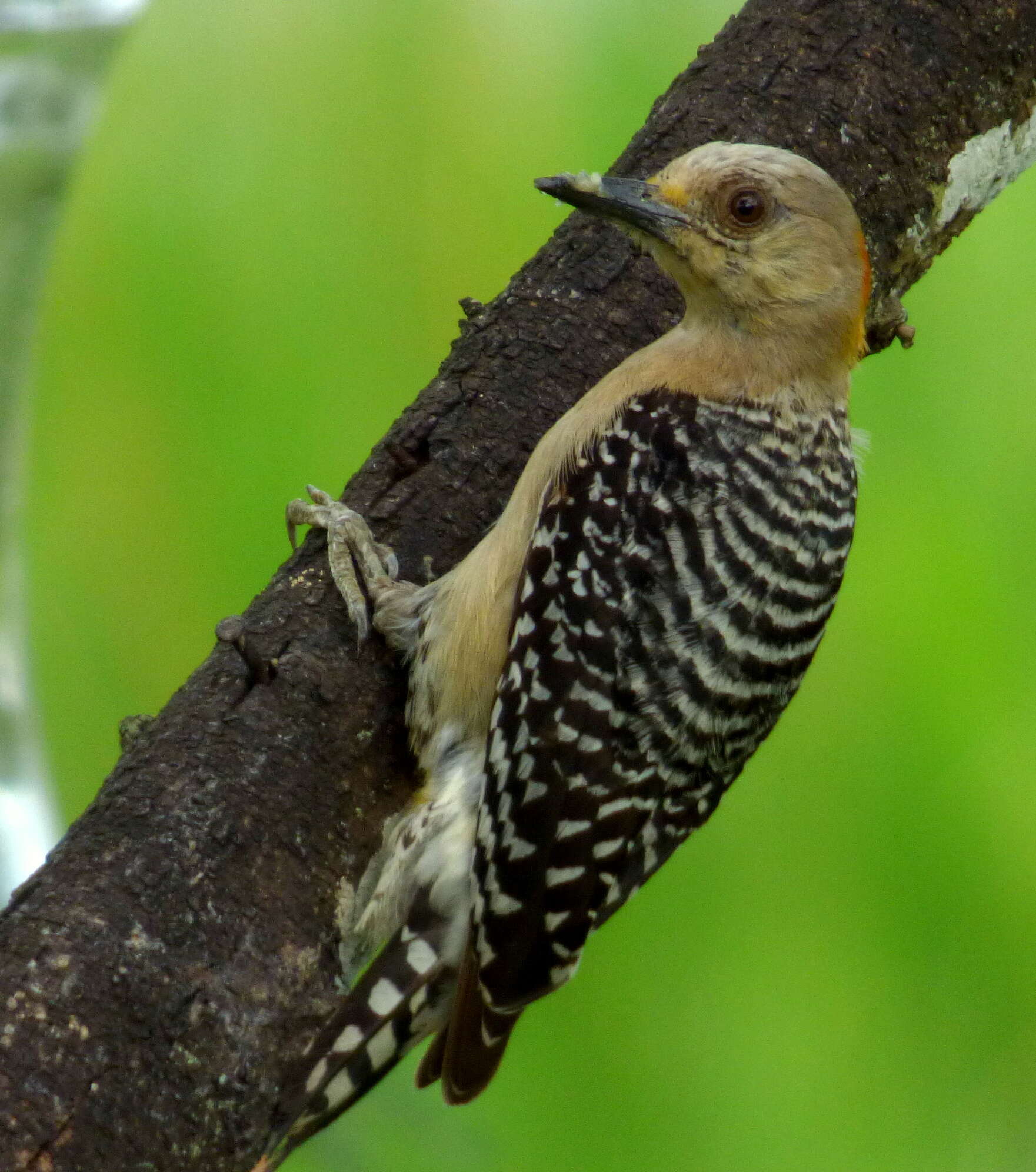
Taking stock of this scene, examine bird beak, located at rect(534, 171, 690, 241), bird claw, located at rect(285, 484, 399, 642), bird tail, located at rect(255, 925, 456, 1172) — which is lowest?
bird tail, located at rect(255, 925, 456, 1172)

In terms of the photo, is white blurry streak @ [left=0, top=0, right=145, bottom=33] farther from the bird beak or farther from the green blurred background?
the bird beak

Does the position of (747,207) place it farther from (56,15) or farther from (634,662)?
(56,15)

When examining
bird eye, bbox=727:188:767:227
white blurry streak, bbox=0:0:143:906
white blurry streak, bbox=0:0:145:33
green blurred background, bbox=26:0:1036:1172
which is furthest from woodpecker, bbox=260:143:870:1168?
green blurred background, bbox=26:0:1036:1172

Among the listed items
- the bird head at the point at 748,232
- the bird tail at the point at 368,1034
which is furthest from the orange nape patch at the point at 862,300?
the bird tail at the point at 368,1034

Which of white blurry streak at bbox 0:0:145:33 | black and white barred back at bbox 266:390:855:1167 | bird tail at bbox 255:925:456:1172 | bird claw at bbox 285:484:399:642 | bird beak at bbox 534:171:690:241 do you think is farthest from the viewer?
white blurry streak at bbox 0:0:145:33

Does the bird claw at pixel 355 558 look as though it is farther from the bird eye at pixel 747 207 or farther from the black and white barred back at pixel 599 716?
the bird eye at pixel 747 207

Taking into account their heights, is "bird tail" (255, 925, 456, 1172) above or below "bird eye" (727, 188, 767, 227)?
below
